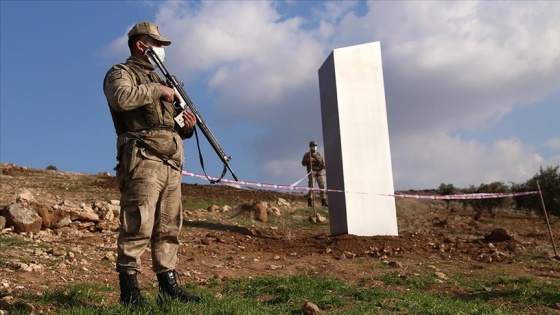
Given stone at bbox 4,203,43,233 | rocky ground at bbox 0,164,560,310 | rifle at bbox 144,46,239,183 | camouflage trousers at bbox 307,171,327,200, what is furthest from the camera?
camouflage trousers at bbox 307,171,327,200

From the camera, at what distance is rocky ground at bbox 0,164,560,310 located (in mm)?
6391

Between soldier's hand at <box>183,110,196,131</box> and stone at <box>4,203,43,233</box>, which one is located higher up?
soldier's hand at <box>183,110,196,131</box>

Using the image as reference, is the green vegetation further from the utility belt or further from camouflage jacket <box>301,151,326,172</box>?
the utility belt

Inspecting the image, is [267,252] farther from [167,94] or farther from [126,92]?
[126,92]

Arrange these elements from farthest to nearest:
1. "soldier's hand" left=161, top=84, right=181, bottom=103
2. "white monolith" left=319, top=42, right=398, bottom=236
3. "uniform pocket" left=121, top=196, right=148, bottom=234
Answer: "white monolith" left=319, top=42, right=398, bottom=236 < "soldier's hand" left=161, top=84, right=181, bottom=103 < "uniform pocket" left=121, top=196, right=148, bottom=234

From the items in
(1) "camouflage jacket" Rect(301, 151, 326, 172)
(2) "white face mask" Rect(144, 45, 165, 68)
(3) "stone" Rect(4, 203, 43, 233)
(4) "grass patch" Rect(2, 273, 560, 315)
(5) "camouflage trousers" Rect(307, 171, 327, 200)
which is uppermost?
(1) "camouflage jacket" Rect(301, 151, 326, 172)

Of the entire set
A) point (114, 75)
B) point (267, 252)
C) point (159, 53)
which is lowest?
point (267, 252)

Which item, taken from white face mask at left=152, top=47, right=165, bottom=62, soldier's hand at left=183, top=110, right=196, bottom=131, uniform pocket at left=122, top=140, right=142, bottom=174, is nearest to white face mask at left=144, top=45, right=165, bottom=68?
white face mask at left=152, top=47, right=165, bottom=62

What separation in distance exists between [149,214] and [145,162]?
0.35 meters

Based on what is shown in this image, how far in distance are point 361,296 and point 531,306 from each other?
5.15 ft

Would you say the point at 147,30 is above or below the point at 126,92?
above

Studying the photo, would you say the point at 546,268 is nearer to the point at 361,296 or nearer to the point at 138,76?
the point at 361,296

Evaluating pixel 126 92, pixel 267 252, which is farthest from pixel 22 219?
pixel 126 92

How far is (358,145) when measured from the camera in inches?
408
